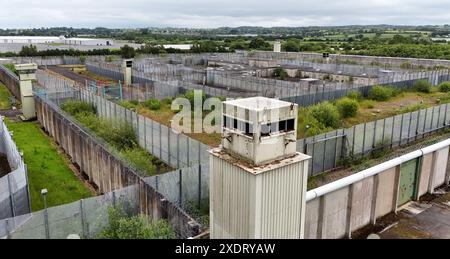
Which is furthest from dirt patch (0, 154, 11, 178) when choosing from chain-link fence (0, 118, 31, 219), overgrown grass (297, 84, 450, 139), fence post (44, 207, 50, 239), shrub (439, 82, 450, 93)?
shrub (439, 82, 450, 93)

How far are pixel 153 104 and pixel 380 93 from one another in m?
23.2

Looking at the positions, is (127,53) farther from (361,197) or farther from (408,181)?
(361,197)

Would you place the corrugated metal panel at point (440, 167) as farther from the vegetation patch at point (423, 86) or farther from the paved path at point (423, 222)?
the vegetation patch at point (423, 86)

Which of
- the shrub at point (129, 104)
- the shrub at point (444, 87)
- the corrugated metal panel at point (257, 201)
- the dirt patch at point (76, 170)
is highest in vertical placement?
the corrugated metal panel at point (257, 201)

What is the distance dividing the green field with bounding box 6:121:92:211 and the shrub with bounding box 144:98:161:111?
31.5ft

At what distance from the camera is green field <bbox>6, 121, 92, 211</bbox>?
17000mm

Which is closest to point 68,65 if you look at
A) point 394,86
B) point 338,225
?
point 394,86

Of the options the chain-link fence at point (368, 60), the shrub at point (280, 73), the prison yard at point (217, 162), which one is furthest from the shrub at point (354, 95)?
the chain-link fence at point (368, 60)

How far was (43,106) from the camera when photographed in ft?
91.0

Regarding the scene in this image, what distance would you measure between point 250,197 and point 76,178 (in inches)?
571

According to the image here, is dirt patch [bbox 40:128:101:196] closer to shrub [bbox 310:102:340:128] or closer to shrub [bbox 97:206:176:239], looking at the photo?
shrub [bbox 97:206:176:239]

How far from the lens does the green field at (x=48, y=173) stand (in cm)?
1700

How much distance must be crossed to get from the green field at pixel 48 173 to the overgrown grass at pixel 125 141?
8.28ft

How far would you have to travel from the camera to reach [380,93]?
39281mm
